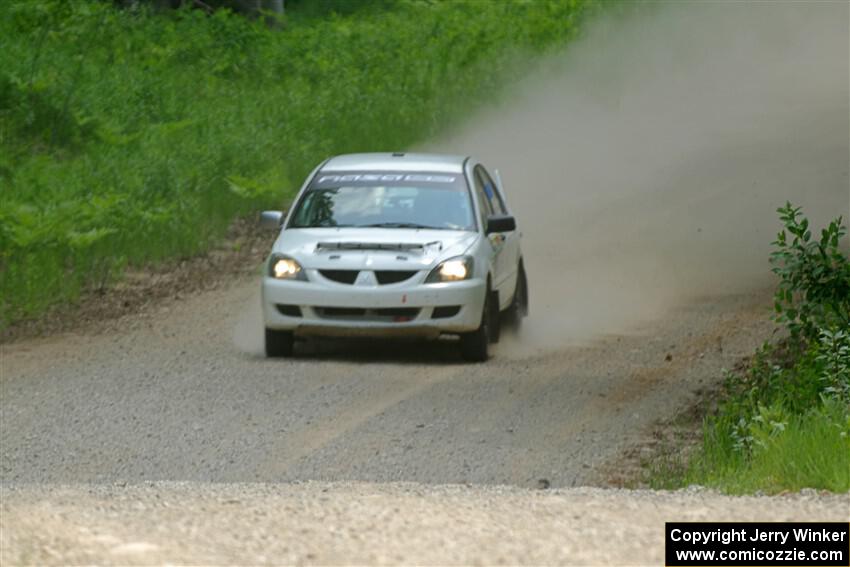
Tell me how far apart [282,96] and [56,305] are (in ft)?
33.1

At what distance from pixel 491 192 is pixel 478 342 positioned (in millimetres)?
2335

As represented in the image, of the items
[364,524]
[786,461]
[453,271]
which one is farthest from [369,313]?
[364,524]

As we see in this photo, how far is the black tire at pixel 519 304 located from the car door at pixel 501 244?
0.19 m

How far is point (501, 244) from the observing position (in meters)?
15.6

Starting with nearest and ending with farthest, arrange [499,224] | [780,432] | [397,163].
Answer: [780,432]
[499,224]
[397,163]

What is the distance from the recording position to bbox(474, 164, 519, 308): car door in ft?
50.5

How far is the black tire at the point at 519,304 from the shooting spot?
53.6 ft

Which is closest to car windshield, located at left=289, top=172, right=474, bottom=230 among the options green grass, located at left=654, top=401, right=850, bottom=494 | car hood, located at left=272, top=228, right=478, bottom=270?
car hood, located at left=272, top=228, right=478, bottom=270

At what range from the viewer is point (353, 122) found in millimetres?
24891

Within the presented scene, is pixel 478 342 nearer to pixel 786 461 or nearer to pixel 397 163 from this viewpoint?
pixel 397 163

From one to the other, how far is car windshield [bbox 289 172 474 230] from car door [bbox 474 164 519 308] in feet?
1.14

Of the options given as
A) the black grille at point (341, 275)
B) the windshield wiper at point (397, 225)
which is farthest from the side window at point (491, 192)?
the black grille at point (341, 275)

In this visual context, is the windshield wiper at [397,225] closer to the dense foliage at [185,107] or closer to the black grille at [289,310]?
the black grille at [289,310]

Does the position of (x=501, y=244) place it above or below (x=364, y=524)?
below
